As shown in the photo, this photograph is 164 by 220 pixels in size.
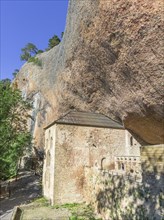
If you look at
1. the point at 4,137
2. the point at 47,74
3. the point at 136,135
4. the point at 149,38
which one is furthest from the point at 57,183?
the point at 47,74

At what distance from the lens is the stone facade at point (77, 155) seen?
14.6 meters

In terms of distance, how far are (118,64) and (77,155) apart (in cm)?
789

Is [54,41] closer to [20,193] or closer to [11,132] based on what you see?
[11,132]

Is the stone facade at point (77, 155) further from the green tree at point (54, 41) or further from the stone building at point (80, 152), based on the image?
the green tree at point (54, 41)

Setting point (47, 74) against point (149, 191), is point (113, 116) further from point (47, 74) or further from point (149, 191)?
point (47, 74)

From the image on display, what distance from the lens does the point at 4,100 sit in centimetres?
1825

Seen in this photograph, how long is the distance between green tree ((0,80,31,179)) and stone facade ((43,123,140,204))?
8.90 ft

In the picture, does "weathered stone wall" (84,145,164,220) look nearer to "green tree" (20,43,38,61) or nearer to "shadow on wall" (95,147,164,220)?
"shadow on wall" (95,147,164,220)

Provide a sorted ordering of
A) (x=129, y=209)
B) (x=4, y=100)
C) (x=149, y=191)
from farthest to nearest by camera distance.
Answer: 1. (x=4, y=100)
2. (x=129, y=209)
3. (x=149, y=191)

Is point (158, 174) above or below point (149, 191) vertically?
above

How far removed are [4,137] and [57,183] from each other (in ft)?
20.8

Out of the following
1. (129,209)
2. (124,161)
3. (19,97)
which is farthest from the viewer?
(19,97)

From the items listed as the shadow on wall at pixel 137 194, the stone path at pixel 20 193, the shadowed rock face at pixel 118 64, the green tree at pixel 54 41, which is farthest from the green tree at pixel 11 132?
the green tree at pixel 54 41

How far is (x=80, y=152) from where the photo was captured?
15656mm
